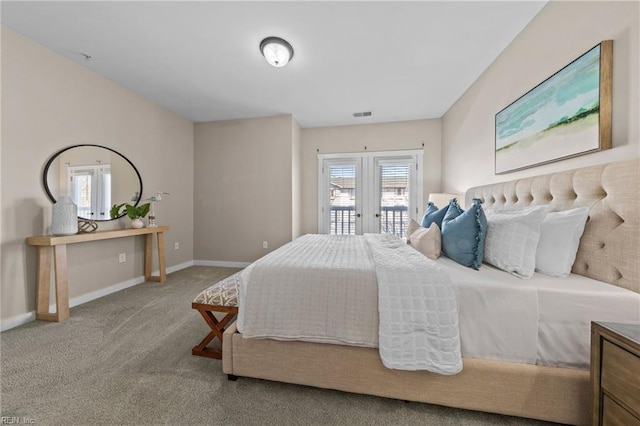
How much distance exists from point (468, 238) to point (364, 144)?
3.05m

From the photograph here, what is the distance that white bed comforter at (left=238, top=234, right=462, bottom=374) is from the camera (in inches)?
43.4

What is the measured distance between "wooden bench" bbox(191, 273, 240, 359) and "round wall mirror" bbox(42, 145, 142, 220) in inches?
85.6

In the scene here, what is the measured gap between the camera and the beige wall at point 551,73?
3.80ft

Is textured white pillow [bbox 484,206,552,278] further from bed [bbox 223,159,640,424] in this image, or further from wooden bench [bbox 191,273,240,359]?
wooden bench [bbox 191,273,240,359]

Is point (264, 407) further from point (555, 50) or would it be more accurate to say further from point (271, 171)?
point (271, 171)

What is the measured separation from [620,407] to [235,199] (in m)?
4.21

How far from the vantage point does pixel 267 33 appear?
1.98 metres

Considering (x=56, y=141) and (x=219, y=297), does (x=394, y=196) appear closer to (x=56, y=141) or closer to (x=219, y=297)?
(x=219, y=297)

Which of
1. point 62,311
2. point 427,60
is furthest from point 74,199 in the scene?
point 427,60

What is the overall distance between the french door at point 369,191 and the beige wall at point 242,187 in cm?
82

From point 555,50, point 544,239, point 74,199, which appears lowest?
point 544,239

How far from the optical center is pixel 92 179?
8.47ft

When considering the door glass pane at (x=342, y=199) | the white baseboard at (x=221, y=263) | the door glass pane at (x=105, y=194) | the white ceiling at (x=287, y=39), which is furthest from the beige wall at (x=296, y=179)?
the door glass pane at (x=105, y=194)

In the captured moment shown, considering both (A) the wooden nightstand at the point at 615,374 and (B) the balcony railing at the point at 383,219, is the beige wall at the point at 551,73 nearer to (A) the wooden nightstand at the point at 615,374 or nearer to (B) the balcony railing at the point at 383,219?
(A) the wooden nightstand at the point at 615,374
